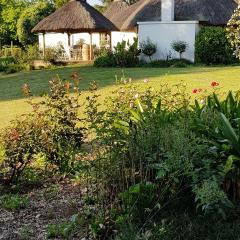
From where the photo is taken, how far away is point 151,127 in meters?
5.01

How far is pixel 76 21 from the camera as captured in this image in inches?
1208

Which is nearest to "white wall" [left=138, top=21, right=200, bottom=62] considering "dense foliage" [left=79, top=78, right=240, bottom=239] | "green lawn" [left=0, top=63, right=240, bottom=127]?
"green lawn" [left=0, top=63, right=240, bottom=127]

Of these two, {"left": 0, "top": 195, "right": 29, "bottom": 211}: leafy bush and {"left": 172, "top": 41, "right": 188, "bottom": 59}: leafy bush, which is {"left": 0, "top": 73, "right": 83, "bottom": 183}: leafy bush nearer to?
{"left": 0, "top": 195, "right": 29, "bottom": 211}: leafy bush

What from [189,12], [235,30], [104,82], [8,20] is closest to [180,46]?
[189,12]

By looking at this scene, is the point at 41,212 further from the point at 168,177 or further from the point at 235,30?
the point at 235,30

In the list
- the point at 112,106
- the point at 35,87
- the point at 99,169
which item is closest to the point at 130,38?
the point at 35,87

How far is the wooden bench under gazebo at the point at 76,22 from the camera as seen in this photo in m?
30.4

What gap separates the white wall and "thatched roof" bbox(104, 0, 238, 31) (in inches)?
45.0

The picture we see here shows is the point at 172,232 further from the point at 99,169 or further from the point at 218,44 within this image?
the point at 218,44

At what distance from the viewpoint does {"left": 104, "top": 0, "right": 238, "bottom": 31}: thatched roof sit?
28953 millimetres

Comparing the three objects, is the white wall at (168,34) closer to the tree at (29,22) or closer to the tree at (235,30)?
the tree at (235,30)

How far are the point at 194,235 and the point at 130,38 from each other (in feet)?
99.2

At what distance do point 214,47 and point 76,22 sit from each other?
9346 mm

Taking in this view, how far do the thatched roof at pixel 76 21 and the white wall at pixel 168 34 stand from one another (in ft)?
9.10
